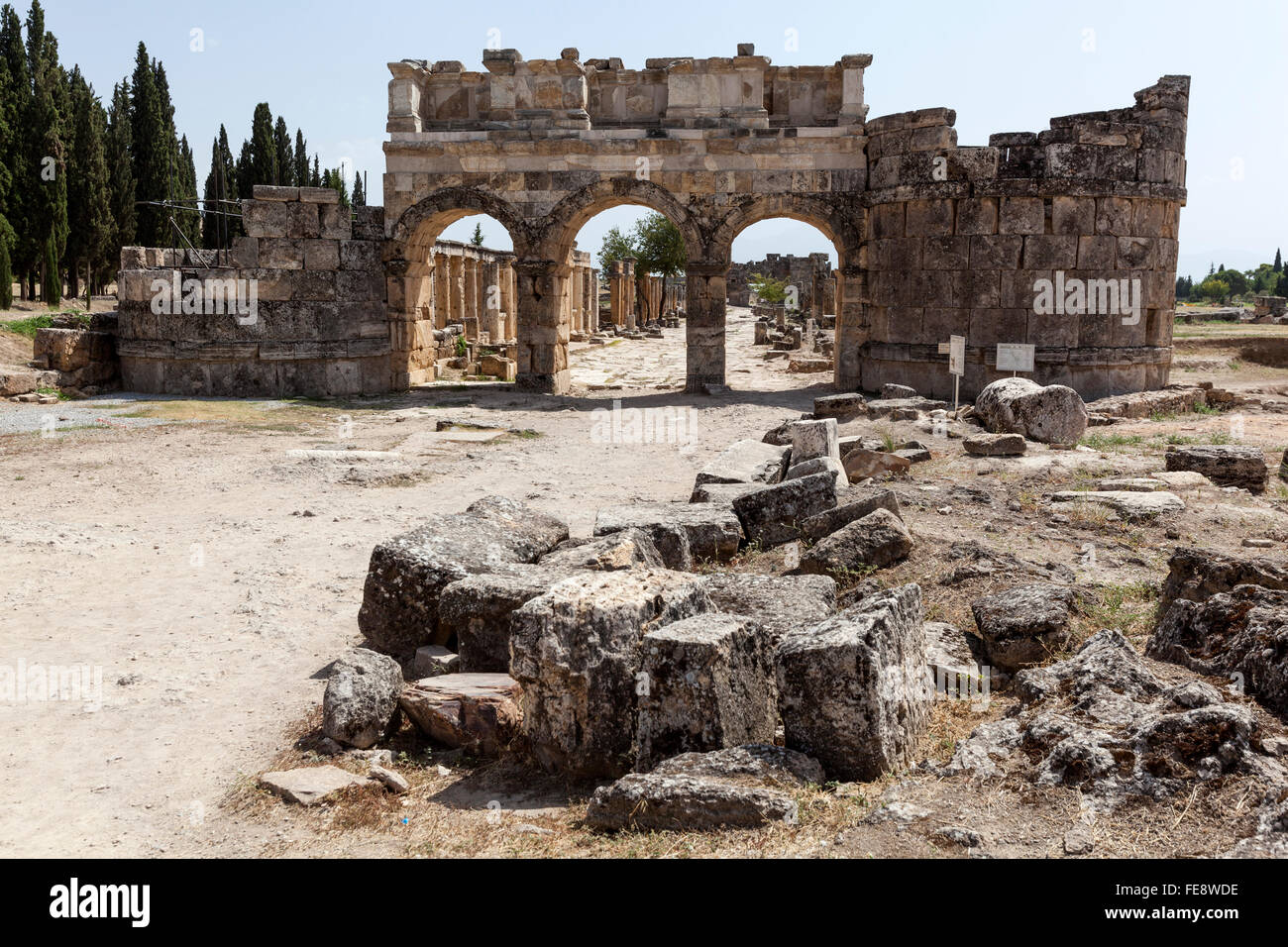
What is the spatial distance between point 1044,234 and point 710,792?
1427 centimetres

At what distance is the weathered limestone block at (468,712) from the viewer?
16.0ft

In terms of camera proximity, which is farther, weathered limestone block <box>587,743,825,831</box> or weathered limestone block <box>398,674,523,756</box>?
weathered limestone block <box>398,674,523,756</box>

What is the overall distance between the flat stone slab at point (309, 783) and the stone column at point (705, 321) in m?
14.2

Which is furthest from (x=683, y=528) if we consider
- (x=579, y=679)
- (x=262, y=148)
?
(x=262, y=148)

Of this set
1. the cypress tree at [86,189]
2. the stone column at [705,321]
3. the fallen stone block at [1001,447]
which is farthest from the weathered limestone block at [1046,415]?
the cypress tree at [86,189]

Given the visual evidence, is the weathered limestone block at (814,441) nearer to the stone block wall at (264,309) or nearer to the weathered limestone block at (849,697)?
the weathered limestone block at (849,697)

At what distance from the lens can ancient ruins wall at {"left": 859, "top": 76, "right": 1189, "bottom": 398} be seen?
15.9 m

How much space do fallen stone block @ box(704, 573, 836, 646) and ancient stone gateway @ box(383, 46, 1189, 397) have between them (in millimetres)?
11796

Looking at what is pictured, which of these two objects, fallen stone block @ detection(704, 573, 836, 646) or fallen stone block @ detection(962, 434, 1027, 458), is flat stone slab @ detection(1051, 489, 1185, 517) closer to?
fallen stone block @ detection(962, 434, 1027, 458)

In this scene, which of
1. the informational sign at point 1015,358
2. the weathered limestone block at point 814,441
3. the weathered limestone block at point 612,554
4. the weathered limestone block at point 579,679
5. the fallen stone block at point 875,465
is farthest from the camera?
the informational sign at point 1015,358

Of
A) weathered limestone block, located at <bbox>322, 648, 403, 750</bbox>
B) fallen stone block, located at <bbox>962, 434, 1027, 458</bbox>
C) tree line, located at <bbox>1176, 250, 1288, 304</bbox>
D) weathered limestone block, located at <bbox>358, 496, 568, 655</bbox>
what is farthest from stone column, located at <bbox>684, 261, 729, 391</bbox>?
tree line, located at <bbox>1176, 250, 1288, 304</bbox>

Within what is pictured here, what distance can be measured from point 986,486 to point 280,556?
19.6 ft

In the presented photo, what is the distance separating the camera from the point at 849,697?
13.6ft
